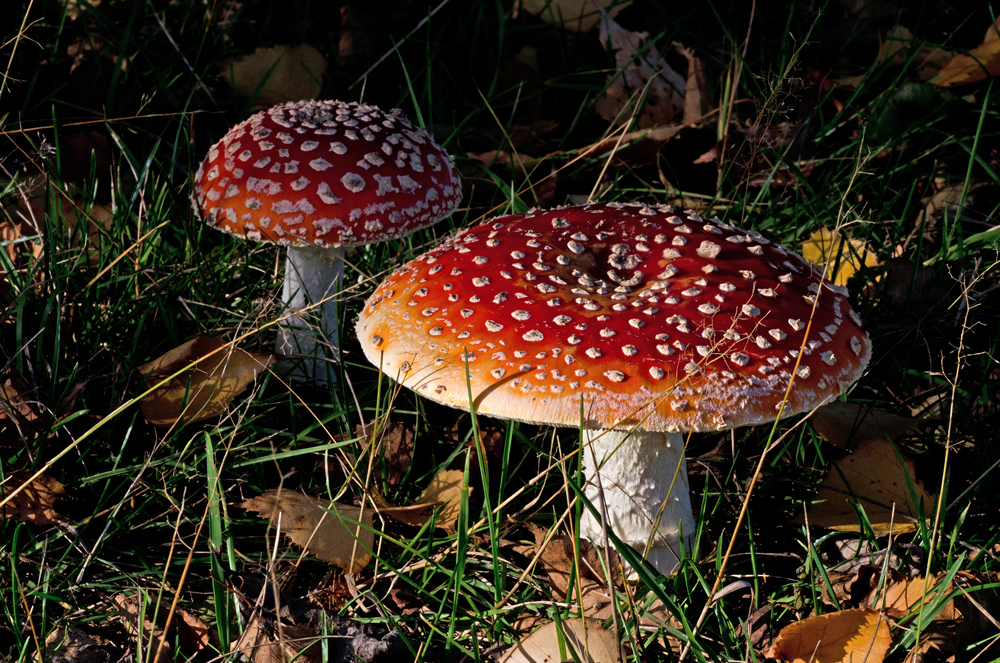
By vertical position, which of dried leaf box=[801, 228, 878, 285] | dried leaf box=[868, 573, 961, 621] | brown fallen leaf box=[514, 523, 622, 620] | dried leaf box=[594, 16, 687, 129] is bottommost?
brown fallen leaf box=[514, 523, 622, 620]

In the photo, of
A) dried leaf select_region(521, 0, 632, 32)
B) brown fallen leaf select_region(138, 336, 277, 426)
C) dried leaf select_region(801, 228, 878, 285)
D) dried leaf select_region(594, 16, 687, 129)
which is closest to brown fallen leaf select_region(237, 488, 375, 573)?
brown fallen leaf select_region(138, 336, 277, 426)

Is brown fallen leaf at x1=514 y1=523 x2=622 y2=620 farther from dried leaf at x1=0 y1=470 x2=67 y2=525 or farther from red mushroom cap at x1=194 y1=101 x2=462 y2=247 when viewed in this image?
dried leaf at x1=0 y1=470 x2=67 y2=525

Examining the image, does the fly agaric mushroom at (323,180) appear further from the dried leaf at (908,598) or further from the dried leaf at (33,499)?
the dried leaf at (908,598)

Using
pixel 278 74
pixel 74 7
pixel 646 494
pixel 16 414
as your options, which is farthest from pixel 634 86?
pixel 16 414

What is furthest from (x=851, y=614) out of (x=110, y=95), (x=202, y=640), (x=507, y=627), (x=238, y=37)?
(x=238, y=37)

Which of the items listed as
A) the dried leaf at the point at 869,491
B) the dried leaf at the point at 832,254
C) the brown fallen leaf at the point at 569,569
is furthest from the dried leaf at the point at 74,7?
the dried leaf at the point at 869,491

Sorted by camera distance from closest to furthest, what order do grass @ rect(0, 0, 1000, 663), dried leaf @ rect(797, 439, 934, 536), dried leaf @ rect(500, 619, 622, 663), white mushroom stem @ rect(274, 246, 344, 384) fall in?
dried leaf @ rect(500, 619, 622, 663) → grass @ rect(0, 0, 1000, 663) → dried leaf @ rect(797, 439, 934, 536) → white mushroom stem @ rect(274, 246, 344, 384)

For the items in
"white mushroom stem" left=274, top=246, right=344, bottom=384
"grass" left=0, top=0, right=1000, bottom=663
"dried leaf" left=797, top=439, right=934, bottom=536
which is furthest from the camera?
"white mushroom stem" left=274, top=246, right=344, bottom=384
